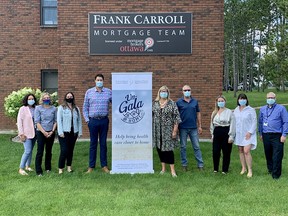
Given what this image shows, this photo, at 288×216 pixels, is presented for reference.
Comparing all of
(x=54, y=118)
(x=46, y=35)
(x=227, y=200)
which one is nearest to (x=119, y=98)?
(x=54, y=118)

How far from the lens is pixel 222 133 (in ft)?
24.9

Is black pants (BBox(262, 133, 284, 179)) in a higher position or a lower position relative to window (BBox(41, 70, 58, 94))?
lower

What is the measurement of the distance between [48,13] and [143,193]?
955cm

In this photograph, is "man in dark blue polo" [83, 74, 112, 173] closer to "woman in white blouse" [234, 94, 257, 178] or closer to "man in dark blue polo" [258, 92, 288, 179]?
"woman in white blouse" [234, 94, 257, 178]

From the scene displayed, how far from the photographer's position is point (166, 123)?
7453 mm

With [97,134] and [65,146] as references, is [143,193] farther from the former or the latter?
[65,146]

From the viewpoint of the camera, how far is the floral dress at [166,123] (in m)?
7.44

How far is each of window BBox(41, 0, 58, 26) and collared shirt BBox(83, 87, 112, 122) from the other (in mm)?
6884

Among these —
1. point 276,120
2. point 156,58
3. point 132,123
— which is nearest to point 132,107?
point 132,123

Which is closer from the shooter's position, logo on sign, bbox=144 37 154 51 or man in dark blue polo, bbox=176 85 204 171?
man in dark blue polo, bbox=176 85 204 171

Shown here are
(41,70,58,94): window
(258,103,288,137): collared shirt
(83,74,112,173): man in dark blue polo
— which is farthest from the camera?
(41,70,58,94): window

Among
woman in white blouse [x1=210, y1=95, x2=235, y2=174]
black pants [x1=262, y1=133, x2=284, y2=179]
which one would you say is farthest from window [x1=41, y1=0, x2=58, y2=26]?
black pants [x1=262, y1=133, x2=284, y2=179]

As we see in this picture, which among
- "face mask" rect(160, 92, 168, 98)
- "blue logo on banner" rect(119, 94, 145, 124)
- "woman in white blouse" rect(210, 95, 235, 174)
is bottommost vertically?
"woman in white blouse" rect(210, 95, 235, 174)

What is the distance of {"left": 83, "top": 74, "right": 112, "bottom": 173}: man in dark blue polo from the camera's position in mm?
7629
